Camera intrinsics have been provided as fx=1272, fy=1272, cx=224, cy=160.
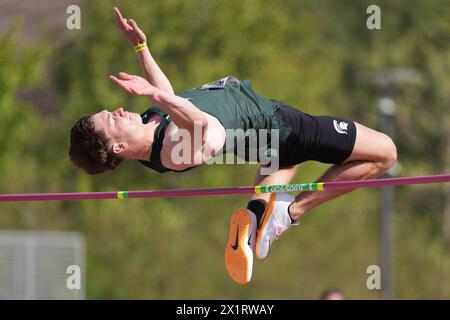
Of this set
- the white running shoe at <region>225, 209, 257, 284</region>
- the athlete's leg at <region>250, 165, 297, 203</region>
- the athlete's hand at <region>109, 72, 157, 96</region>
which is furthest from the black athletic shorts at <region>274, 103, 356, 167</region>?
the athlete's hand at <region>109, 72, 157, 96</region>

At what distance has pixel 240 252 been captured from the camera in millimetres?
9383

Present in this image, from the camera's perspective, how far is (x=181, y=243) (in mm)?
22328

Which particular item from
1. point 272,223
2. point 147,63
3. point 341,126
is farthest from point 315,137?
point 147,63

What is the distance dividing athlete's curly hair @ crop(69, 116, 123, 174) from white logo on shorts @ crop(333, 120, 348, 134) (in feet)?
5.28

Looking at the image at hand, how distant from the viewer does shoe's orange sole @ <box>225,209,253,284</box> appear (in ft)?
30.8

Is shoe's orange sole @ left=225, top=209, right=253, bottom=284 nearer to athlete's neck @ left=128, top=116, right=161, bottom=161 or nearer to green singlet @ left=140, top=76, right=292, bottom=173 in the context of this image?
green singlet @ left=140, top=76, right=292, bottom=173

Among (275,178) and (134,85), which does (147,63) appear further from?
(134,85)

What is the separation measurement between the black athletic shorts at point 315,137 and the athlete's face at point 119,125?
1044mm

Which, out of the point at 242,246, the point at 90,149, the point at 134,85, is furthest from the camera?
the point at 242,246

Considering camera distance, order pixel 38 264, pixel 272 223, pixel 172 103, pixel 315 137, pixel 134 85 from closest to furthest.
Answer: pixel 134 85
pixel 172 103
pixel 315 137
pixel 272 223
pixel 38 264

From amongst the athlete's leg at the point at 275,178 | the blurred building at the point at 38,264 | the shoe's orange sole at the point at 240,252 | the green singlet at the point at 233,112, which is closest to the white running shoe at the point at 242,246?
the shoe's orange sole at the point at 240,252

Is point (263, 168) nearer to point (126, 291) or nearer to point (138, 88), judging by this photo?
point (138, 88)

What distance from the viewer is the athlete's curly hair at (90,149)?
9.05 meters

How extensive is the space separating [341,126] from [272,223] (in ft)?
2.93
